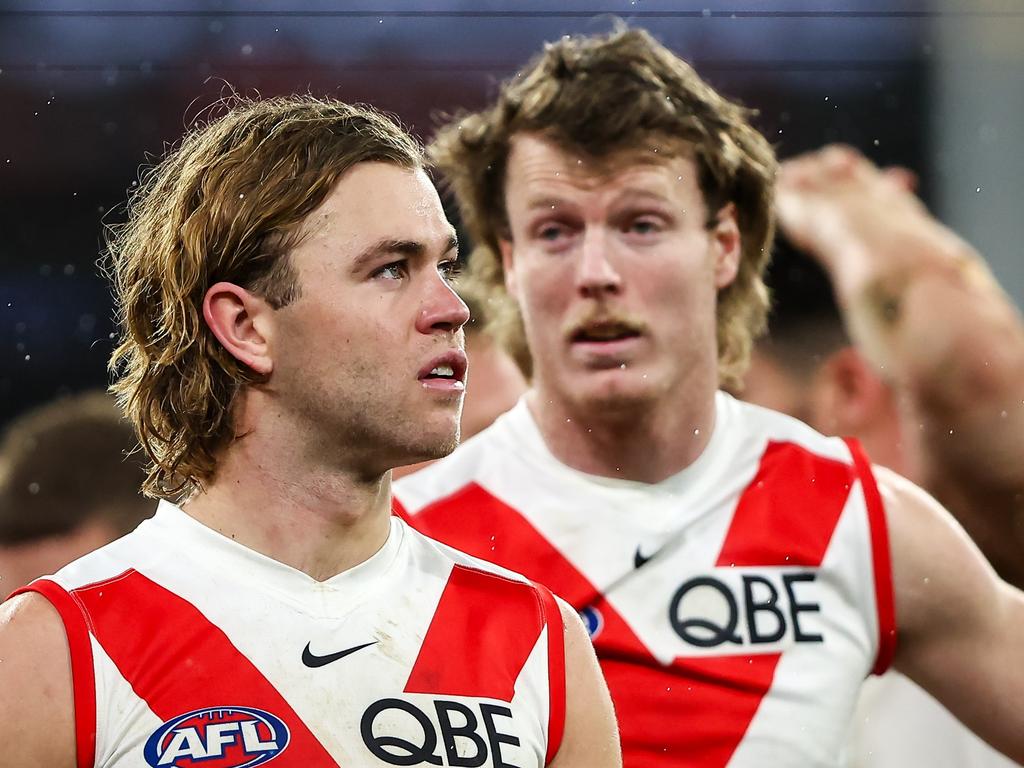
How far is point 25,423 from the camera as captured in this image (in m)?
4.19

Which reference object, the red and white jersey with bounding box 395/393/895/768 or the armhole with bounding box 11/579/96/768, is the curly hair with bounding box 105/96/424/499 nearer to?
the armhole with bounding box 11/579/96/768

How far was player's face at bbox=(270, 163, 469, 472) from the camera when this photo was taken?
175cm

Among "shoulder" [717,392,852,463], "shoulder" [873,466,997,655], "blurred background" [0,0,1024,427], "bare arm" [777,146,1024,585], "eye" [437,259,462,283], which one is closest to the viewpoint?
"eye" [437,259,462,283]

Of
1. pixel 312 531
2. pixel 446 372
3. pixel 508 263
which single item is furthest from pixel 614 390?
pixel 312 531

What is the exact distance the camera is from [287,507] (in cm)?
178

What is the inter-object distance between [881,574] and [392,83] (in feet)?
9.03

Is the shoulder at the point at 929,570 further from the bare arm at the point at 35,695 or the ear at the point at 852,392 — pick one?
the ear at the point at 852,392

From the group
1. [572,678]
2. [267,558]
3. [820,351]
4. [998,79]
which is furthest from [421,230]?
[998,79]

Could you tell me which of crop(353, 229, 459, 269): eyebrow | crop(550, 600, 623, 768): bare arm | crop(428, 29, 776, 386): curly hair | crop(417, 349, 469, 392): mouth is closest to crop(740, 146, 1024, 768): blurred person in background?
crop(428, 29, 776, 386): curly hair

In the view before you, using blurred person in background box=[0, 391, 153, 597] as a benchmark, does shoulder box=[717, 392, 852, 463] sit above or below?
above

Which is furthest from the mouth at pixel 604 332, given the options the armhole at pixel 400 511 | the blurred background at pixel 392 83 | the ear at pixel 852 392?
the ear at pixel 852 392

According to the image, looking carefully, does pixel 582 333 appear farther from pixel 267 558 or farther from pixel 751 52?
pixel 751 52

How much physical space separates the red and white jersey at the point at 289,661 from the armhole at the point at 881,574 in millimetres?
816

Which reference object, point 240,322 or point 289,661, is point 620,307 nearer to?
point 240,322
